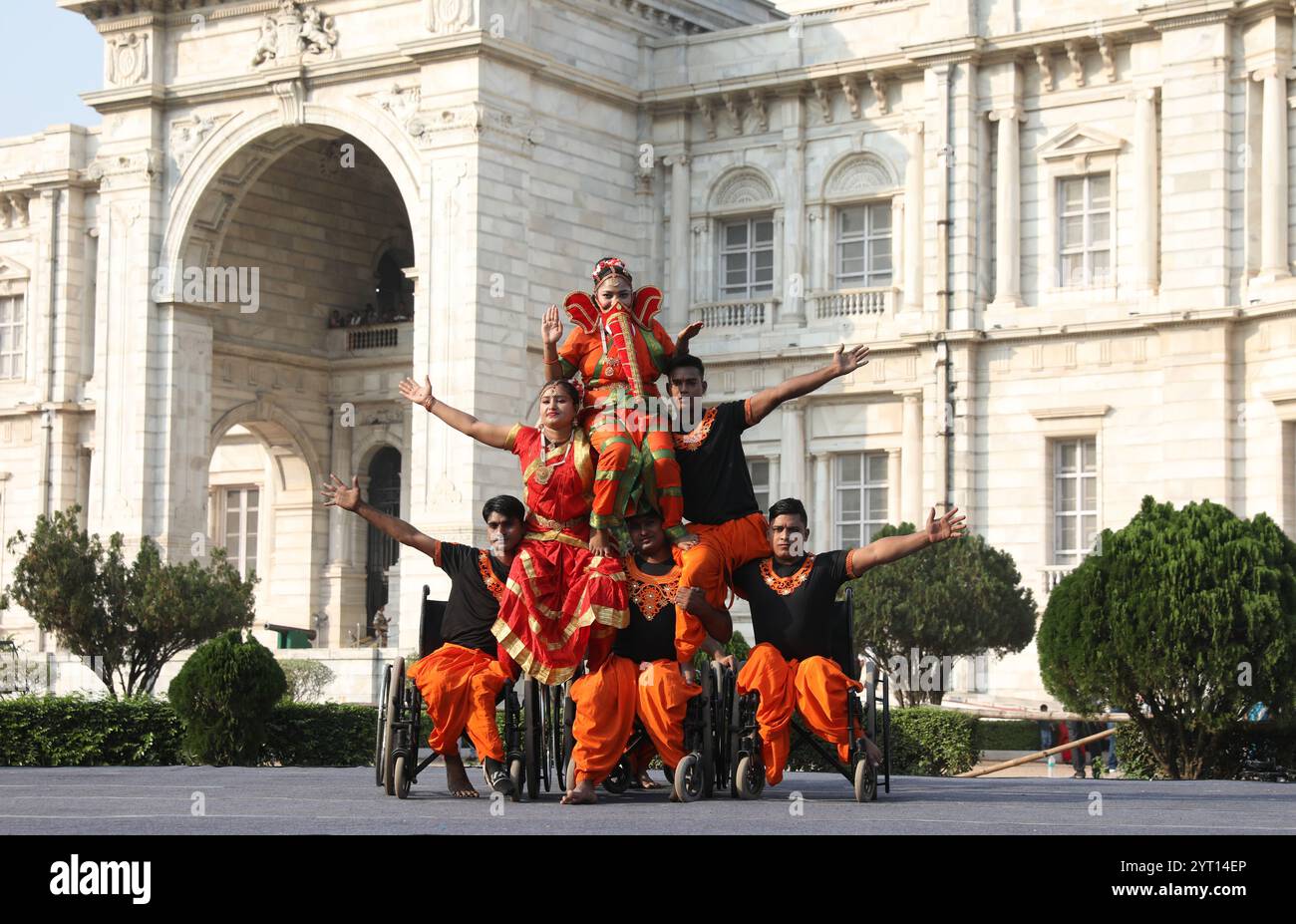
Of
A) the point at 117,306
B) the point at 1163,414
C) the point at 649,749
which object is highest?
the point at 117,306

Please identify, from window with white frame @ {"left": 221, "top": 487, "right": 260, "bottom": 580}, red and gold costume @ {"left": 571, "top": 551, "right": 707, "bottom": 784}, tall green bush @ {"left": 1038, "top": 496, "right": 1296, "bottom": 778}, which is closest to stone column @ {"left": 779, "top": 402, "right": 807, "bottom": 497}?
window with white frame @ {"left": 221, "top": 487, "right": 260, "bottom": 580}

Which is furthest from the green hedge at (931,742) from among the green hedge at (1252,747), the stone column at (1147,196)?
the stone column at (1147,196)

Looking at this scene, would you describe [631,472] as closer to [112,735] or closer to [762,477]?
[112,735]

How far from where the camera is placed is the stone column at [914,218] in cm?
3369

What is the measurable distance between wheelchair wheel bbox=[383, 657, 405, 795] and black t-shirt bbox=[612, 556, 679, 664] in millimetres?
1326

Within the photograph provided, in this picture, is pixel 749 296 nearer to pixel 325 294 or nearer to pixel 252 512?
pixel 325 294

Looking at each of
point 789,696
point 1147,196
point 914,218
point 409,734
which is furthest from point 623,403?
point 914,218

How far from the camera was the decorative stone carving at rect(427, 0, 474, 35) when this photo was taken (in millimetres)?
33250

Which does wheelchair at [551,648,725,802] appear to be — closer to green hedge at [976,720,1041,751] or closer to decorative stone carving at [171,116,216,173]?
green hedge at [976,720,1041,751]

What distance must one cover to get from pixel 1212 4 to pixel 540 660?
21.3m

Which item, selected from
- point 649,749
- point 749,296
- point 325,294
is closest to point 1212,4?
point 749,296

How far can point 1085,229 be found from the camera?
3247 centimetres

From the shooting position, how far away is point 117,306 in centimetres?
3744

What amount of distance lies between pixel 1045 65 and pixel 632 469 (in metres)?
21.6
